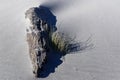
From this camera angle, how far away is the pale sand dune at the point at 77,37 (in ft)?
21.9

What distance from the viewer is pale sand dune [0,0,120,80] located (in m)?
6.66

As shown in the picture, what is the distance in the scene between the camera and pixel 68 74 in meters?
6.61

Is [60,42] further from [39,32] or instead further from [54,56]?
[39,32]

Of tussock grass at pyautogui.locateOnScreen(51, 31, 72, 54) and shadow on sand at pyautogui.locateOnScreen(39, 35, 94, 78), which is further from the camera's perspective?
tussock grass at pyautogui.locateOnScreen(51, 31, 72, 54)

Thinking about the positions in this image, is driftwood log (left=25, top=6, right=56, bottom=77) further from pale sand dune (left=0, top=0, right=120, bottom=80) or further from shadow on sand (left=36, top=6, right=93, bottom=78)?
pale sand dune (left=0, top=0, right=120, bottom=80)

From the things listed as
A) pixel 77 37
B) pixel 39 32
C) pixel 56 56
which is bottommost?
pixel 56 56

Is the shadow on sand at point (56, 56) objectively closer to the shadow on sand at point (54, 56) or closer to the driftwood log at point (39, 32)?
the shadow on sand at point (54, 56)

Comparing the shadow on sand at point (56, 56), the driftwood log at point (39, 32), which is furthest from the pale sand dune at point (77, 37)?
the driftwood log at point (39, 32)

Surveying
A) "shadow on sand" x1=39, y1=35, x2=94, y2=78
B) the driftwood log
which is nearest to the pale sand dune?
"shadow on sand" x1=39, y1=35, x2=94, y2=78

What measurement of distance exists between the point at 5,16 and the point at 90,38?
2.18m

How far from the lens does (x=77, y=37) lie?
7539 millimetres

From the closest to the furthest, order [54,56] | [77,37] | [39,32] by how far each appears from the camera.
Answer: [54,56] < [39,32] < [77,37]

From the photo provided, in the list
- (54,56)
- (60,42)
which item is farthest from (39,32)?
(54,56)

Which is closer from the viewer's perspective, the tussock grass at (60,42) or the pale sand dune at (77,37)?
the pale sand dune at (77,37)
